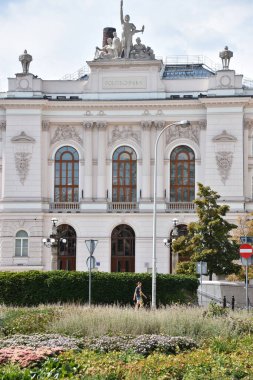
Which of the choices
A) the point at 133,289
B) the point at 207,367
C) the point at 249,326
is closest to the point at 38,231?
the point at 133,289

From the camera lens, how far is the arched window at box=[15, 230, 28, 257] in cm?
7319

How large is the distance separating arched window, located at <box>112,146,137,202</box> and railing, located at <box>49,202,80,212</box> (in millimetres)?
3480

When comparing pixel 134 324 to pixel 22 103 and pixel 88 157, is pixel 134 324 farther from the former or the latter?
pixel 22 103

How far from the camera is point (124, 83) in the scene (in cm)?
7494

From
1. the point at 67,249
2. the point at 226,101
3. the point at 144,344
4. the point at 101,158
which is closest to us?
the point at 144,344

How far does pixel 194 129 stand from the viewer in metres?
74.4

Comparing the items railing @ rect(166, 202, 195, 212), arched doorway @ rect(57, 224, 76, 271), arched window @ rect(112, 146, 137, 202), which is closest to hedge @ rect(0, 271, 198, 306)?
railing @ rect(166, 202, 195, 212)

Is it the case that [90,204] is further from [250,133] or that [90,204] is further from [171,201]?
[250,133]

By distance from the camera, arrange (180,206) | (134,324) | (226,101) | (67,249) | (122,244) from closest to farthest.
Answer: (134,324), (226,101), (180,206), (122,244), (67,249)

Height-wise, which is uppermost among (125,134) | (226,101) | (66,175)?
(226,101)

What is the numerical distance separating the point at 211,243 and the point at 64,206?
1943 centimetres

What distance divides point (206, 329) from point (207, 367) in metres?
6.72

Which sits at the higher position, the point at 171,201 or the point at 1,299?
the point at 171,201

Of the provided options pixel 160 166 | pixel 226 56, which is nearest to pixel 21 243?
pixel 160 166
